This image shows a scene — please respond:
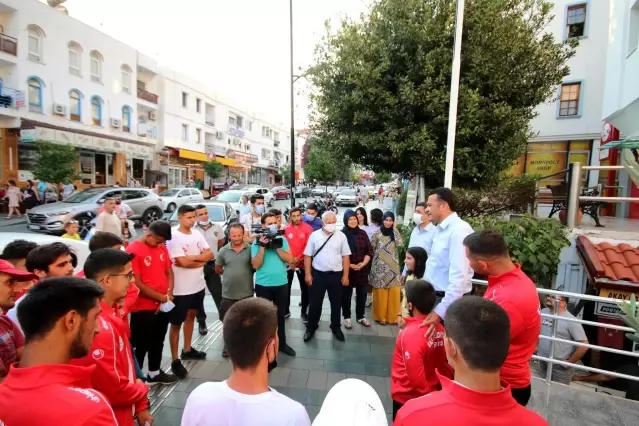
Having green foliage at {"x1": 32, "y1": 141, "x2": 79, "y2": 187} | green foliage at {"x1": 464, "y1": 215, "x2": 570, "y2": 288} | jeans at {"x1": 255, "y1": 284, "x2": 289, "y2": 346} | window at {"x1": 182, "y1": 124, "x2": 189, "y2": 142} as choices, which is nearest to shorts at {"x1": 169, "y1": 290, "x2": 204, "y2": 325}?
jeans at {"x1": 255, "y1": 284, "x2": 289, "y2": 346}

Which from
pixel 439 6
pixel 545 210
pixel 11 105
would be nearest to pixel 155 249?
pixel 439 6

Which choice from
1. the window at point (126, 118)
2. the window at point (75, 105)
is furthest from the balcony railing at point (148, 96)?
the window at point (75, 105)

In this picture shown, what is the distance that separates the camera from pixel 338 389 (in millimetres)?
1273

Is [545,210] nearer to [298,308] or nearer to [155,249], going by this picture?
[298,308]

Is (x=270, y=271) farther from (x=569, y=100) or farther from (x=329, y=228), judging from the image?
(x=569, y=100)

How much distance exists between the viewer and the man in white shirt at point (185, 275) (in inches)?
157

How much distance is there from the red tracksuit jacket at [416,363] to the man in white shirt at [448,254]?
32cm

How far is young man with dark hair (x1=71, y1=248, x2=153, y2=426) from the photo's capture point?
1.95m

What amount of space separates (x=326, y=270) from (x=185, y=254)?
72.0 inches

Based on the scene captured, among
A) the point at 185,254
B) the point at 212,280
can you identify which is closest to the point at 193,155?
the point at 212,280

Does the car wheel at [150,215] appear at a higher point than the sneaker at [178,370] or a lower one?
higher

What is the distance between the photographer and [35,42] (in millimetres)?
18625

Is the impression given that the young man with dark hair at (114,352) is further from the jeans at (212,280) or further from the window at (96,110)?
the window at (96,110)

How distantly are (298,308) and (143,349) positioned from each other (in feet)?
10.1
